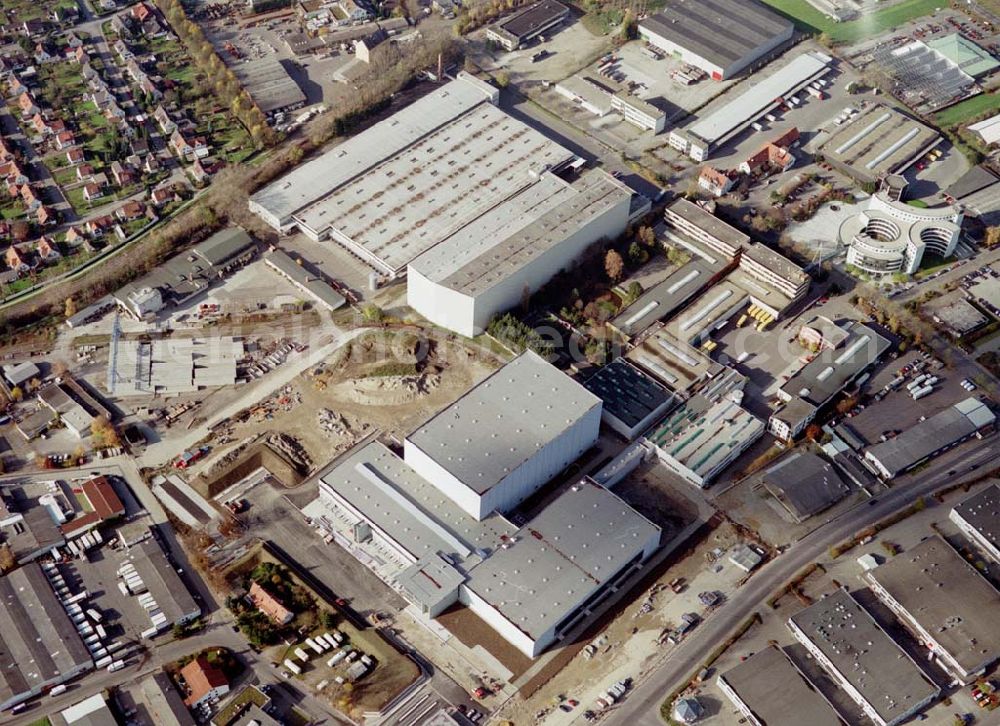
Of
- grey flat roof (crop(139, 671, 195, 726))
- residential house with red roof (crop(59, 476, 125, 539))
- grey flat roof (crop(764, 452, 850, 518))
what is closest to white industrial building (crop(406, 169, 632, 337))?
grey flat roof (crop(764, 452, 850, 518))

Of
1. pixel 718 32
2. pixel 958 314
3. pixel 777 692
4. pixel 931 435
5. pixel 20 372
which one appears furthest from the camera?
pixel 718 32

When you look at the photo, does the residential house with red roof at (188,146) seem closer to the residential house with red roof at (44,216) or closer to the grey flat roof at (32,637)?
the residential house with red roof at (44,216)

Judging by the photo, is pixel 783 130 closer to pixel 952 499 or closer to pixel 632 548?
pixel 952 499

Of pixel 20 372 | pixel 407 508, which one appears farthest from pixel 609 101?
pixel 20 372

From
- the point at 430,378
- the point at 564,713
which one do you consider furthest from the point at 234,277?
the point at 564,713

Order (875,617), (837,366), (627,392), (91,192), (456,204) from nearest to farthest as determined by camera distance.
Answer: (875,617), (627,392), (837,366), (456,204), (91,192)

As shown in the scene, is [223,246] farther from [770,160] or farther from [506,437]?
[770,160]
